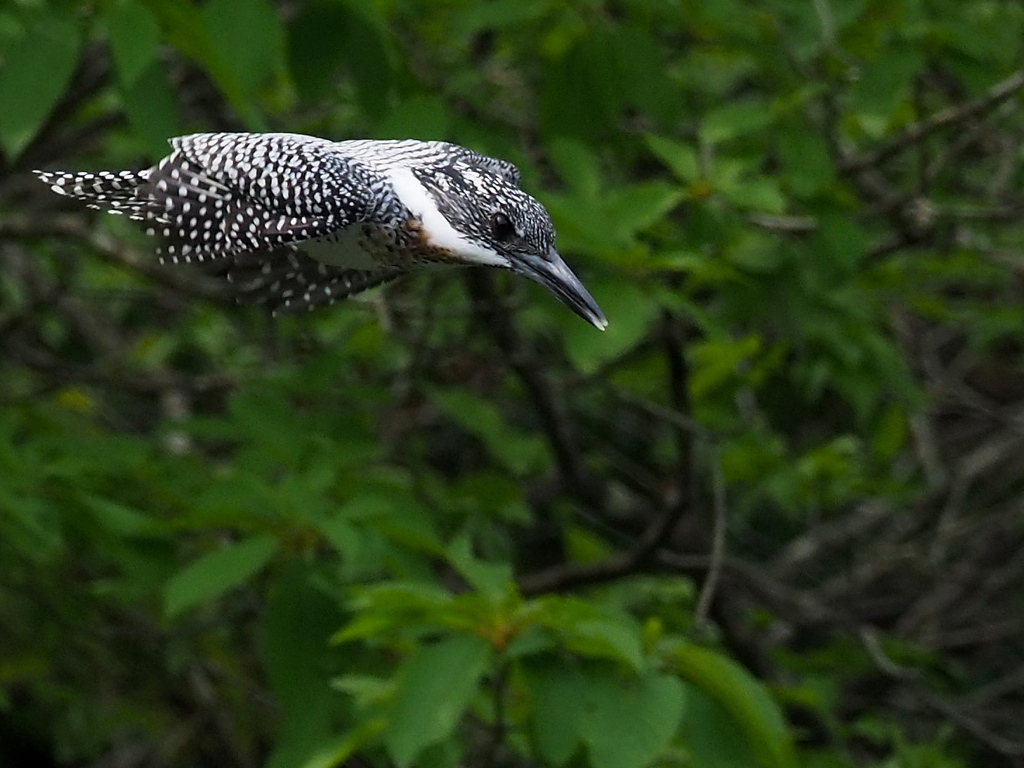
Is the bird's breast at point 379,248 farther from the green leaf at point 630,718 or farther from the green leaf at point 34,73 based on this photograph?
the green leaf at point 630,718

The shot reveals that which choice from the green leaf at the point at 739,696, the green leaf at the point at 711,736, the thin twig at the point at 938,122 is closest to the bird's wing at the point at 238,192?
the green leaf at the point at 739,696

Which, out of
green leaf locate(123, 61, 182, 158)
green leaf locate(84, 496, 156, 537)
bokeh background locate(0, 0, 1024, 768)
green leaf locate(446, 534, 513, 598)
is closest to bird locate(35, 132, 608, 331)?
green leaf locate(123, 61, 182, 158)

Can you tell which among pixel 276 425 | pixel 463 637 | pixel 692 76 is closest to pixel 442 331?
pixel 692 76

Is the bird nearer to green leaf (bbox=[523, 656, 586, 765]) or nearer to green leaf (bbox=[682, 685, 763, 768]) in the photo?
green leaf (bbox=[523, 656, 586, 765])

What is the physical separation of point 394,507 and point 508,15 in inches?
44.9

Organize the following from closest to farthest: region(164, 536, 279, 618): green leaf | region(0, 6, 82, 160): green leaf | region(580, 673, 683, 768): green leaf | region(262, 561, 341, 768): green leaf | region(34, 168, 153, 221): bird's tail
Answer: region(34, 168, 153, 221): bird's tail, region(0, 6, 82, 160): green leaf, region(580, 673, 683, 768): green leaf, region(164, 536, 279, 618): green leaf, region(262, 561, 341, 768): green leaf

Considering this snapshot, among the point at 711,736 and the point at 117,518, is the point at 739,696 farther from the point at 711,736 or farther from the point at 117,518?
the point at 117,518

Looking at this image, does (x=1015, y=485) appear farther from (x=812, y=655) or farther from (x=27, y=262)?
(x=27, y=262)

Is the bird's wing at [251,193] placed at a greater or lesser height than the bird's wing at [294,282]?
greater

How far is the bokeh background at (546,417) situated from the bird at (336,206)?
262 mm

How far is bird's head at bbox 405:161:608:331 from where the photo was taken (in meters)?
2.57

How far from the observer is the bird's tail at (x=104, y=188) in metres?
2.72

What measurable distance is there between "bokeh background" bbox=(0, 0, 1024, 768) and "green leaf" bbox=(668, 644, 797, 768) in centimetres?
1

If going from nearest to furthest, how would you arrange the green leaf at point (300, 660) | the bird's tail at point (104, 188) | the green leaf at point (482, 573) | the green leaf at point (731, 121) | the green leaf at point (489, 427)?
the bird's tail at point (104, 188), the green leaf at point (482, 573), the green leaf at point (300, 660), the green leaf at point (731, 121), the green leaf at point (489, 427)
